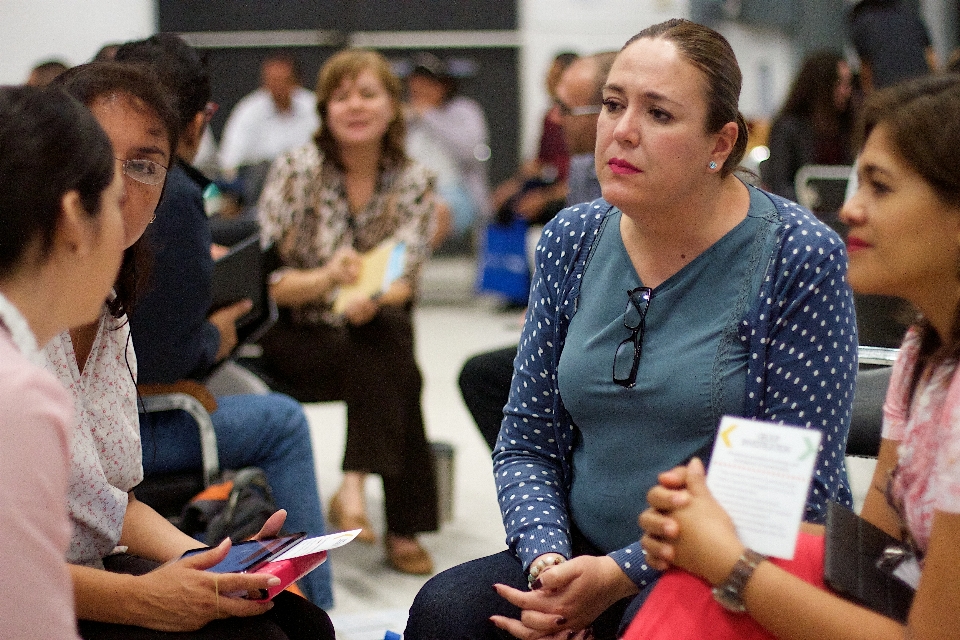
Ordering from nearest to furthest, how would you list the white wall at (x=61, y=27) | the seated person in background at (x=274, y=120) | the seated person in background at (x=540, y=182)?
the seated person in background at (x=540, y=182) → the seated person in background at (x=274, y=120) → the white wall at (x=61, y=27)

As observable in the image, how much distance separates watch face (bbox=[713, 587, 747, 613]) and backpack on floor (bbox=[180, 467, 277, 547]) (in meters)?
1.11

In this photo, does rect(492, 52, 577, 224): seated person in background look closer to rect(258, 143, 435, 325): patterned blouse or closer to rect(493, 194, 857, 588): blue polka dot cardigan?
rect(258, 143, 435, 325): patterned blouse

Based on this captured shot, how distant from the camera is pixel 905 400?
1350 mm

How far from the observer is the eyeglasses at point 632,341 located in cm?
164

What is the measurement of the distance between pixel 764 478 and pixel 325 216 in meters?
2.44

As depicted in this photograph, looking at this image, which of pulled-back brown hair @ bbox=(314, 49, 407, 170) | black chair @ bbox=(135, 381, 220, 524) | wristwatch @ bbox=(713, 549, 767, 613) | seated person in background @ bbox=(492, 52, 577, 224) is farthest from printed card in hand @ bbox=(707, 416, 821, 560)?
seated person in background @ bbox=(492, 52, 577, 224)

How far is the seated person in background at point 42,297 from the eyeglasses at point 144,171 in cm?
56

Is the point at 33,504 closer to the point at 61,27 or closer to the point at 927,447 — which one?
the point at 927,447

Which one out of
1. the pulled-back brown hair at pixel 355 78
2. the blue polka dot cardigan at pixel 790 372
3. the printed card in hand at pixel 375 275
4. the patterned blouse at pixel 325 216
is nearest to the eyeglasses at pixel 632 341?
the blue polka dot cardigan at pixel 790 372

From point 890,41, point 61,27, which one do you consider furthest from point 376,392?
point 61,27

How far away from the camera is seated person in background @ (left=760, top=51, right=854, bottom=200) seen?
507cm

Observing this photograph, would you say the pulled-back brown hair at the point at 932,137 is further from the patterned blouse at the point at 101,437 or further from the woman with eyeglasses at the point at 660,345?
the patterned blouse at the point at 101,437

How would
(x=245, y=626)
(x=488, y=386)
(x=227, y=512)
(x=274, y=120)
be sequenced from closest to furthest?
(x=245, y=626)
(x=227, y=512)
(x=488, y=386)
(x=274, y=120)

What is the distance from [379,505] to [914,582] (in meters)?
2.66
